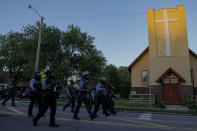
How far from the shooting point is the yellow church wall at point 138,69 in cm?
2493

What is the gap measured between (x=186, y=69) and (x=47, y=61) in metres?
23.0

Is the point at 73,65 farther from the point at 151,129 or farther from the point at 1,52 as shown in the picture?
the point at 151,129

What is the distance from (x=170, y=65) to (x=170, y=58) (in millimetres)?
952

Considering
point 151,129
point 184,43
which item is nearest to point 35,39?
point 184,43

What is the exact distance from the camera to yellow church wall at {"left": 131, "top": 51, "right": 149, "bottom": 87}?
24.9 meters

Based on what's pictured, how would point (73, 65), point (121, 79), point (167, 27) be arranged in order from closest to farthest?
point (167, 27), point (73, 65), point (121, 79)

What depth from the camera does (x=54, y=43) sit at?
3103 cm

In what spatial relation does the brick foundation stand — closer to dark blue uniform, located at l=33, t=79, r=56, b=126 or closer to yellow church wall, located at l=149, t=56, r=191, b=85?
yellow church wall, located at l=149, t=56, r=191, b=85

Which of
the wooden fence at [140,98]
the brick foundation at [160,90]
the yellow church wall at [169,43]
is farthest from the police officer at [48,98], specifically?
the yellow church wall at [169,43]

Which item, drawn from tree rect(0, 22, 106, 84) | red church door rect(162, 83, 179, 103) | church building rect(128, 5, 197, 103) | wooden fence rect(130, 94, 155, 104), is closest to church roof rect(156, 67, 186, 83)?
church building rect(128, 5, 197, 103)

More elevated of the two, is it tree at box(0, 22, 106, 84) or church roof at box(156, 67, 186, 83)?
tree at box(0, 22, 106, 84)

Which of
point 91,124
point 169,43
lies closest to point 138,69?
point 169,43

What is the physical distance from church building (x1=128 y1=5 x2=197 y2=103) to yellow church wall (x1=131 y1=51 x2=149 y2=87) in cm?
115

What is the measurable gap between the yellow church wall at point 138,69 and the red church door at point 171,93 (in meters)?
4.16
